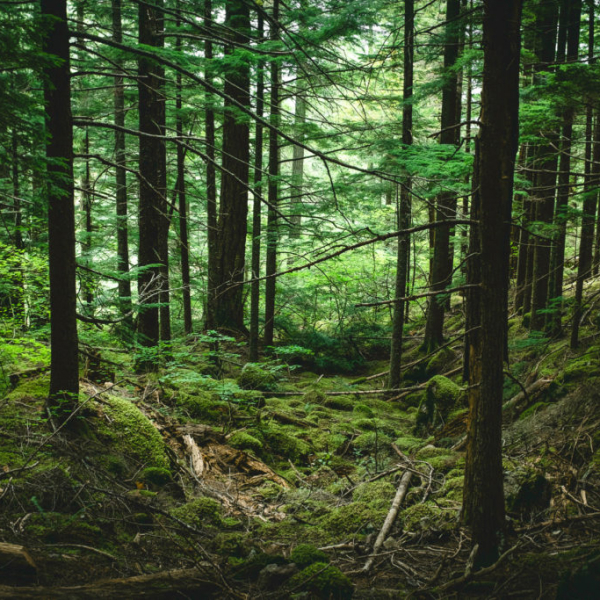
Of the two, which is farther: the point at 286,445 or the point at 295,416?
the point at 295,416

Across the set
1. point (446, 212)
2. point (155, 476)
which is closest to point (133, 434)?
point (155, 476)

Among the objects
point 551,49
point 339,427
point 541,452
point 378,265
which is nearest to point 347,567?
point 541,452

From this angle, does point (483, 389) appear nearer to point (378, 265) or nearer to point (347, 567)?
point (347, 567)

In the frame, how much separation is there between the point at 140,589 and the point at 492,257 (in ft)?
11.0

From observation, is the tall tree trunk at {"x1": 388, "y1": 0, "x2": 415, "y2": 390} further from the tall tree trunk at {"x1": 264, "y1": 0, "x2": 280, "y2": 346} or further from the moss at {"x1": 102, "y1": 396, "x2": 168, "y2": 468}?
the moss at {"x1": 102, "y1": 396, "x2": 168, "y2": 468}

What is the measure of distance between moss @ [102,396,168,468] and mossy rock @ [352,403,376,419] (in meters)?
4.70

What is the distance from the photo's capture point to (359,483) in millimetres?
5676

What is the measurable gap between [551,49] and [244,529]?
35.2ft

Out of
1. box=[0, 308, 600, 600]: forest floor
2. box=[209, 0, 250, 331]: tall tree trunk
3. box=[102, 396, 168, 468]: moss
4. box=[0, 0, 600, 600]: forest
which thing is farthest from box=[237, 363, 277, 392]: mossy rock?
box=[102, 396, 168, 468]: moss

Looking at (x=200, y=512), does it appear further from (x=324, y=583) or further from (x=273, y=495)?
(x=324, y=583)

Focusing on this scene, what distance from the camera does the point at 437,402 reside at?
7.59 meters

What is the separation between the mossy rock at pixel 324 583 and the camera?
3119 mm

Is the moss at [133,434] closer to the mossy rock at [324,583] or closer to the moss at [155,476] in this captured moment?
the moss at [155,476]

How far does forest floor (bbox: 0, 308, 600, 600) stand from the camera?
3.03 meters
